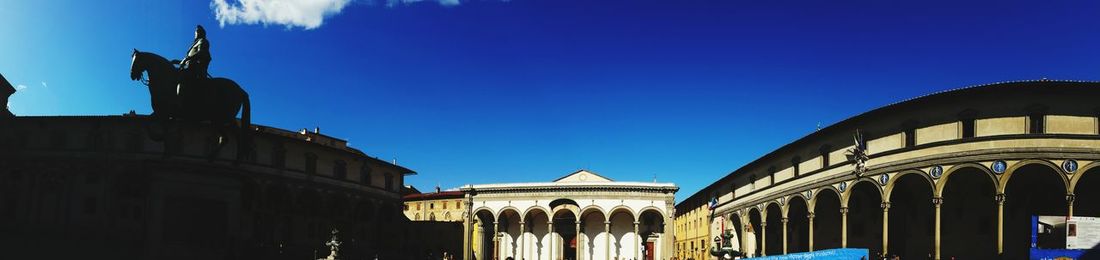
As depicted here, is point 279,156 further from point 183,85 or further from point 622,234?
point 183,85

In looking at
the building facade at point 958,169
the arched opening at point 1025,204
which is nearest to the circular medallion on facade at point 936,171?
the building facade at point 958,169

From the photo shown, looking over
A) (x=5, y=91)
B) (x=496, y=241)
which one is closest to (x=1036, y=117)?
(x=496, y=241)

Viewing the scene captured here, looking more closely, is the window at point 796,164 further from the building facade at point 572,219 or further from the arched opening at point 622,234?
the arched opening at point 622,234

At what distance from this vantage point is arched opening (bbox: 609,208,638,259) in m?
56.1

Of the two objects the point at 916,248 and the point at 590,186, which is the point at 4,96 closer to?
the point at 590,186

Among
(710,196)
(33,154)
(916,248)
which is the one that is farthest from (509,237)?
(33,154)

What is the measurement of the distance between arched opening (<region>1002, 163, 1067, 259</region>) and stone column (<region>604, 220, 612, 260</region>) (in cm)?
2975

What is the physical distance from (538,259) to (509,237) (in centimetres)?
303

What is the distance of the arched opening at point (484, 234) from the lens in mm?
57781

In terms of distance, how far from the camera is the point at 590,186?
180 feet

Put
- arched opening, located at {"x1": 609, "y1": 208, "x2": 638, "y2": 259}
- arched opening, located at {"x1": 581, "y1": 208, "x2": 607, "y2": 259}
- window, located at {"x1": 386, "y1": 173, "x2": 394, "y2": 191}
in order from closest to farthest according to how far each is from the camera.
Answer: window, located at {"x1": 386, "y1": 173, "x2": 394, "y2": 191}, arched opening, located at {"x1": 609, "y1": 208, "x2": 638, "y2": 259}, arched opening, located at {"x1": 581, "y1": 208, "x2": 607, "y2": 259}

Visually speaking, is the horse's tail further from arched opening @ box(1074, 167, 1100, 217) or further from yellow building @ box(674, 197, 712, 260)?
yellow building @ box(674, 197, 712, 260)

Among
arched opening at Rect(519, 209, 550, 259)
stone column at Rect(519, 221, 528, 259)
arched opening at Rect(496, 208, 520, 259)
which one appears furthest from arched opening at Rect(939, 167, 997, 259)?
arched opening at Rect(496, 208, 520, 259)

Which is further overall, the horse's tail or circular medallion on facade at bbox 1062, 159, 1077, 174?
circular medallion on facade at bbox 1062, 159, 1077, 174
